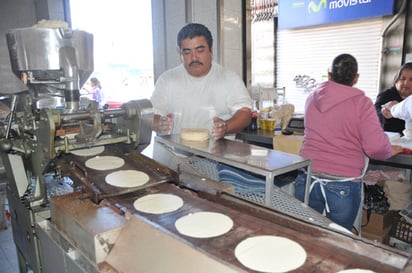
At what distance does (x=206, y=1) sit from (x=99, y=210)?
2817 mm

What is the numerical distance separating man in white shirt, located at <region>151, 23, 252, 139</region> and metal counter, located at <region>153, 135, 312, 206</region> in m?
0.17

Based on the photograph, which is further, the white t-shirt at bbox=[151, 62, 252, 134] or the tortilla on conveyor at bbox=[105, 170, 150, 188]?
the white t-shirt at bbox=[151, 62, 252, 134]

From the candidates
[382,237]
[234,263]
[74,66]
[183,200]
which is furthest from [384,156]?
[74,66]

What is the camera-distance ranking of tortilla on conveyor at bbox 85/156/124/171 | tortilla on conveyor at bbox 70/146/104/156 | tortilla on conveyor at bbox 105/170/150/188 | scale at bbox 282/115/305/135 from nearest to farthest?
tortilla on conveyor at bbox 105/170/150/188 < tortilla on conveyor at bbox 85/156/124/171 < tortilla on conveyor at bbox 70/146/104/156 < scale at bbox 282/115/305/135

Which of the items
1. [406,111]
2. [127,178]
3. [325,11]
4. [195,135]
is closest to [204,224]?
[127,178]

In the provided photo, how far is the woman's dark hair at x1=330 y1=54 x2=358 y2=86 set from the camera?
2021 millimetres

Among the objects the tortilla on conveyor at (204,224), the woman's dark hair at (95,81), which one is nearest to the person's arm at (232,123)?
the tortilla on conveyor at (204,224)

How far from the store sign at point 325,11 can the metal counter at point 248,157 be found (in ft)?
15.3

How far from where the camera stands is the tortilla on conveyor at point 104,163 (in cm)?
146

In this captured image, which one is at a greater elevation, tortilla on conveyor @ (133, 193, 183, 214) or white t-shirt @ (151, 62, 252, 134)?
white t-shirt @ (151, 62, 252, 134)

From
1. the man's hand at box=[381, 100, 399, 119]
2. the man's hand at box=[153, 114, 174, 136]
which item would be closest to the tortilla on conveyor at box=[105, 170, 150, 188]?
the man's hand at box=[153, 114, 174, 136]

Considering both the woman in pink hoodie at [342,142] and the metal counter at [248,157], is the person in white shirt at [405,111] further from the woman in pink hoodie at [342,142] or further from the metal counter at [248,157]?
the metal counter at [248,157]

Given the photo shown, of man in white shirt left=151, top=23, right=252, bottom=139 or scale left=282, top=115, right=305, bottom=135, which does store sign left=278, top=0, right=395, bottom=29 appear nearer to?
scale left=282, top=115, right=305, bottom=135

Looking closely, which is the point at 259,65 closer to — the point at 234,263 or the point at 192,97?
the point at 192,97
